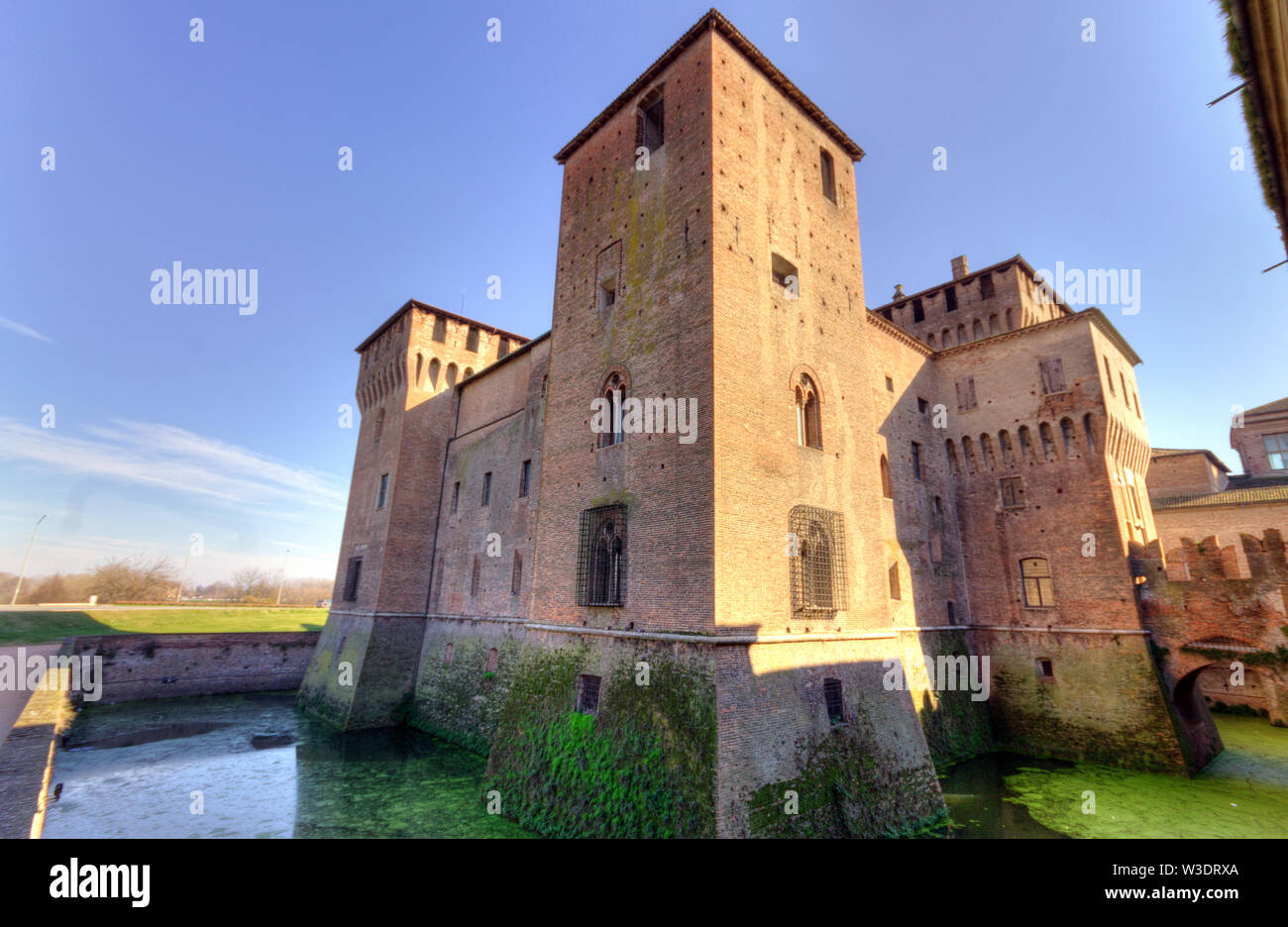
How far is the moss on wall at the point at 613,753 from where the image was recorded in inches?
339

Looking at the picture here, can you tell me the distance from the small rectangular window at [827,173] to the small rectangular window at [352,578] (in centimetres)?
2215

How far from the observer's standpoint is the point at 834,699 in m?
10.9

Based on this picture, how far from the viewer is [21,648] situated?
23062 millimetres

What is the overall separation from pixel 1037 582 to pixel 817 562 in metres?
10.7

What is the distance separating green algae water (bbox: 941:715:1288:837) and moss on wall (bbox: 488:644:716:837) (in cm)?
642

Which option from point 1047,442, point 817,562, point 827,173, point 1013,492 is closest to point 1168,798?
point 1013,492

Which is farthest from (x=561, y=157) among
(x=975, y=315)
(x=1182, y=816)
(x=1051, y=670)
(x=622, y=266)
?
(x=1182, y=816)

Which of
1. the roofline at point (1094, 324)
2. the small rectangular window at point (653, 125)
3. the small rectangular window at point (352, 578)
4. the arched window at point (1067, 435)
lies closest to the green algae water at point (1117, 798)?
the arched window at point (1067, 435)

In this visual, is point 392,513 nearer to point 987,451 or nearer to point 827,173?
point 827,173

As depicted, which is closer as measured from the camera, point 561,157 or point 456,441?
point 561,157
